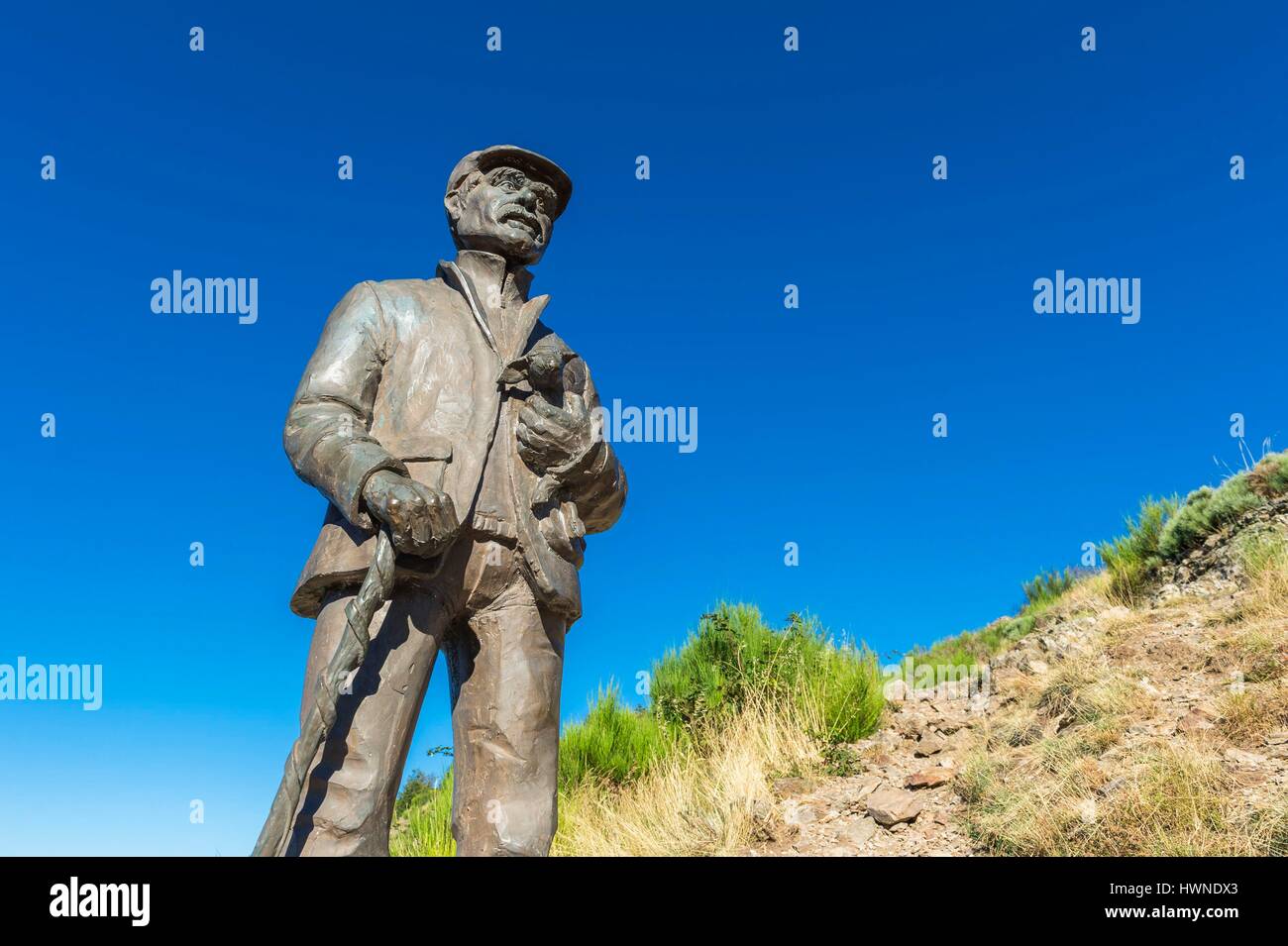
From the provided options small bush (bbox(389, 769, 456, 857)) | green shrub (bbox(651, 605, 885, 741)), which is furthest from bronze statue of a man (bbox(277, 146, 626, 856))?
green shrub (bbox(651, 605, 885, 741))

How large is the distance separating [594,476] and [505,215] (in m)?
1.01

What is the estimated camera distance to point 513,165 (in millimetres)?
3689

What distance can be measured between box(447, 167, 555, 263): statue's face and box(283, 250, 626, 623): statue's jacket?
0.07 m

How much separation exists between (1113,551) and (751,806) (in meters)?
6.85

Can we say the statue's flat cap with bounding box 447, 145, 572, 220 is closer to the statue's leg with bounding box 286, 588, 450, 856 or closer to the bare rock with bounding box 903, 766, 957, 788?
the statue's leg with bounding box 286, 588, 450, 856

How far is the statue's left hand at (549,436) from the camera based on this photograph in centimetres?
340

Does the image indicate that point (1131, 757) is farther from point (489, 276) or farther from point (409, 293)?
point (409, 293)

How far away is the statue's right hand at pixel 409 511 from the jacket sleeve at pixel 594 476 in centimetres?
63

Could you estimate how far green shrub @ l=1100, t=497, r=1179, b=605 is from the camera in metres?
11.5

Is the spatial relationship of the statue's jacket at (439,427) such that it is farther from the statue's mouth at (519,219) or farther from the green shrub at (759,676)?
the green shrub at (759,676)

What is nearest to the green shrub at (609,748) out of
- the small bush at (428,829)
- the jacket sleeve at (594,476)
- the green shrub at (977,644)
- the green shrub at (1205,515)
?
the small bush at (428,829)

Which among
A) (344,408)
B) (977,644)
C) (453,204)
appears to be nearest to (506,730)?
(344,408)
